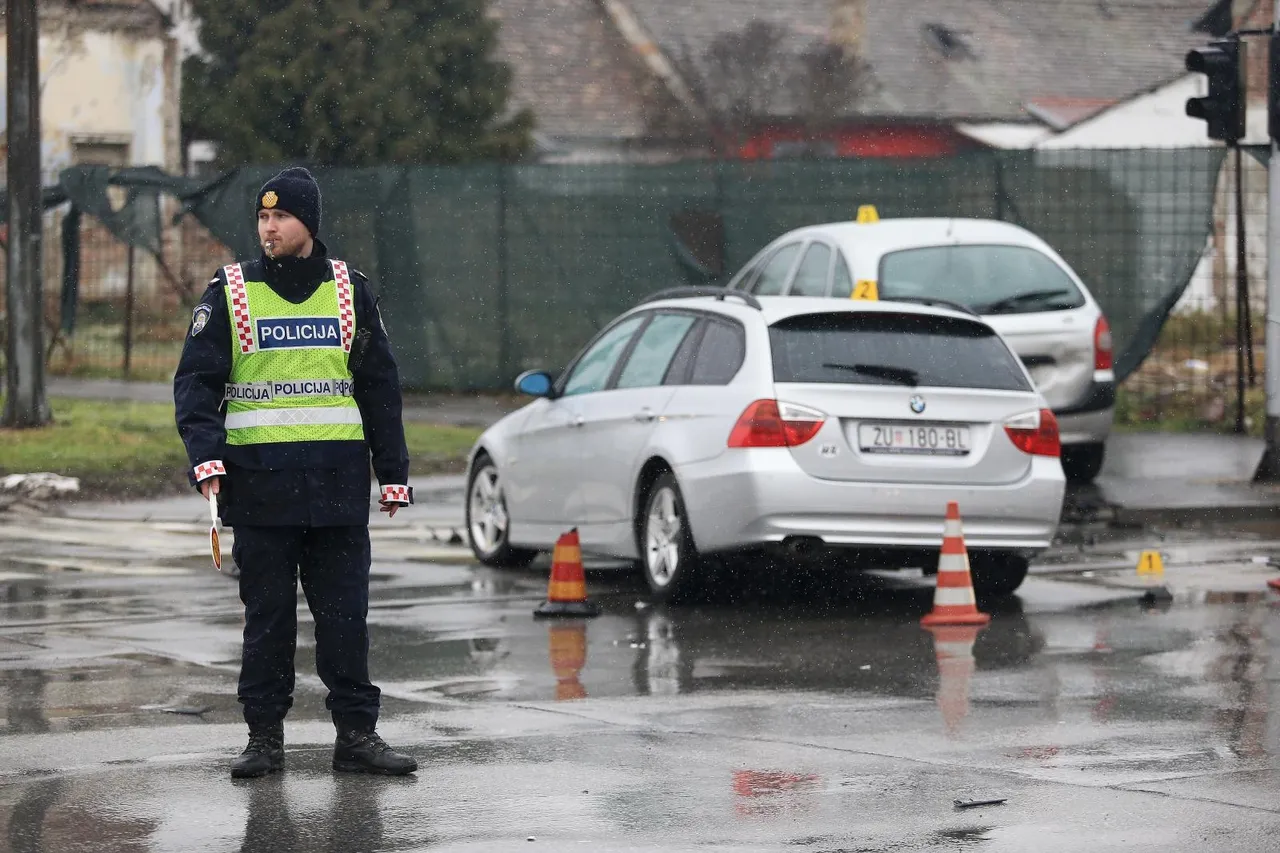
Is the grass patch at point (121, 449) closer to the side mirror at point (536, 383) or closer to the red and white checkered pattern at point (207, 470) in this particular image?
the side mirror at point (536, 383)

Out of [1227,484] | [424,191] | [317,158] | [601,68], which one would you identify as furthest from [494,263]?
[601,68]

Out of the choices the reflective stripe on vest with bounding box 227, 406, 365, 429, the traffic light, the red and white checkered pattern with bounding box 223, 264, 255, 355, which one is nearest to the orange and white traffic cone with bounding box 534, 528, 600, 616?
the reflective stripe on vest with bounding box 227, 406, 365, 429

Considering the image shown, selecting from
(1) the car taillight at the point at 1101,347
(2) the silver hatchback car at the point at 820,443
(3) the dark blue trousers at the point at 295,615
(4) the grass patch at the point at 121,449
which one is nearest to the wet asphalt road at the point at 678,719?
(3) the dark blue trousers at the point at 295,615

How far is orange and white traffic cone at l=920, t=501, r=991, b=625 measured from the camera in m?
10.8

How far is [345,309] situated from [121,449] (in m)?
11.7

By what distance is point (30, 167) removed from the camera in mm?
19109

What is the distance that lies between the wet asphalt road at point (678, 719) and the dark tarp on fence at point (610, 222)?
26.1ft

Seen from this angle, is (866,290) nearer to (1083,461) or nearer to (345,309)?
(1083,461)

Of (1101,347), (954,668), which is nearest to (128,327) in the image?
(1101,347)

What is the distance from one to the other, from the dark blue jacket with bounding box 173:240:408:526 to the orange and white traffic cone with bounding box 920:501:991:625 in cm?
412

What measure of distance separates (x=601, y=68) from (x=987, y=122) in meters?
8.95

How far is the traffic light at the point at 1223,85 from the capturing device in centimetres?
1680

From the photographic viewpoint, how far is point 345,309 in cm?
730

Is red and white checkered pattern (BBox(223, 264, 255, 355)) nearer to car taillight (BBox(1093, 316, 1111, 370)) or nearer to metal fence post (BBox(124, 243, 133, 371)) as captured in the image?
car taillight (BBox(1093, 316, 1111, 370))
